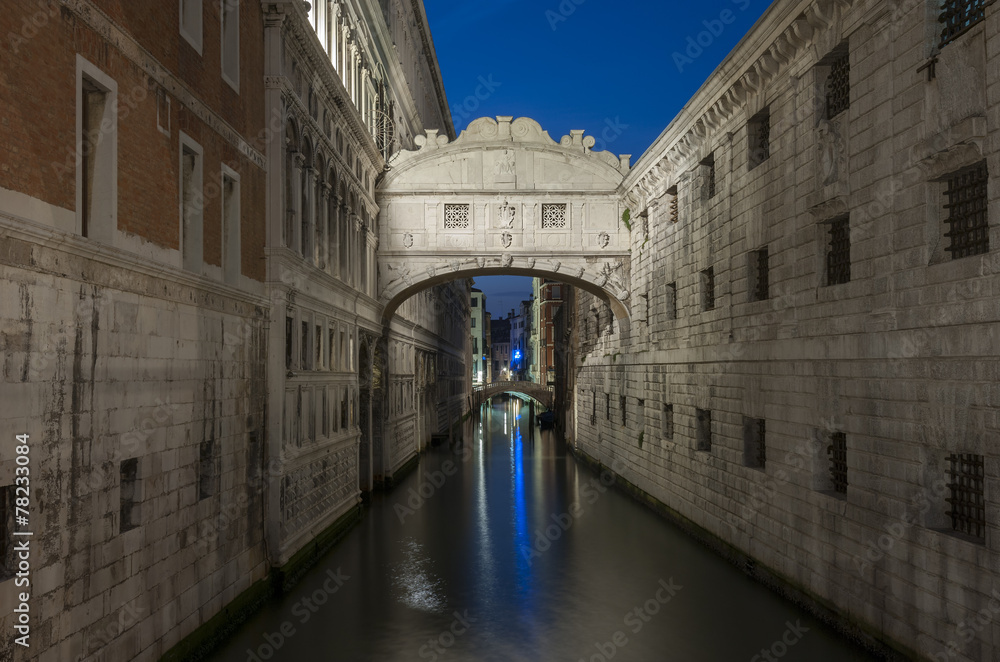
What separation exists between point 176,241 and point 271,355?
12.6 ft

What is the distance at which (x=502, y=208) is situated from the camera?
22.8 meters

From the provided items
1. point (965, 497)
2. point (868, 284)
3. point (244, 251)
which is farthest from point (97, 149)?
point (965, 497)

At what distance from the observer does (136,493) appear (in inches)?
339

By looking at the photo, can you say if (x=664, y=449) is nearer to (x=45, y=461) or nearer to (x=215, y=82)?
(x=215, y=82)

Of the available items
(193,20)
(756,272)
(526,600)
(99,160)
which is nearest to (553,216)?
(756,272)

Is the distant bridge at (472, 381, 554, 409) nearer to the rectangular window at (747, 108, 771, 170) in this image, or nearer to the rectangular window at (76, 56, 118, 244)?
the rectangular window at (747, 108, 771, 170)

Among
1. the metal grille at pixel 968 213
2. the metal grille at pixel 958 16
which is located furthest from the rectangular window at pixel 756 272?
the metal grille at pixel 958 16

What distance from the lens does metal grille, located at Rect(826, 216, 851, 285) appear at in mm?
11156

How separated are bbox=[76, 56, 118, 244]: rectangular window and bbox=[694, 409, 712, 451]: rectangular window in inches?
487

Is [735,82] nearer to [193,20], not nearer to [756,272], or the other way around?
[756,272]

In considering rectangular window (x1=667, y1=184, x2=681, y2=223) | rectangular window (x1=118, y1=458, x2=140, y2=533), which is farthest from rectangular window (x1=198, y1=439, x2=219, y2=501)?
rectangular window (x1=667, y1=184, x2=681, y2=223)

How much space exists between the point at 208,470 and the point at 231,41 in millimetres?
6125

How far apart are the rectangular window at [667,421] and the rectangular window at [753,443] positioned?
5.01m

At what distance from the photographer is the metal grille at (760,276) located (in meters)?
14.1
